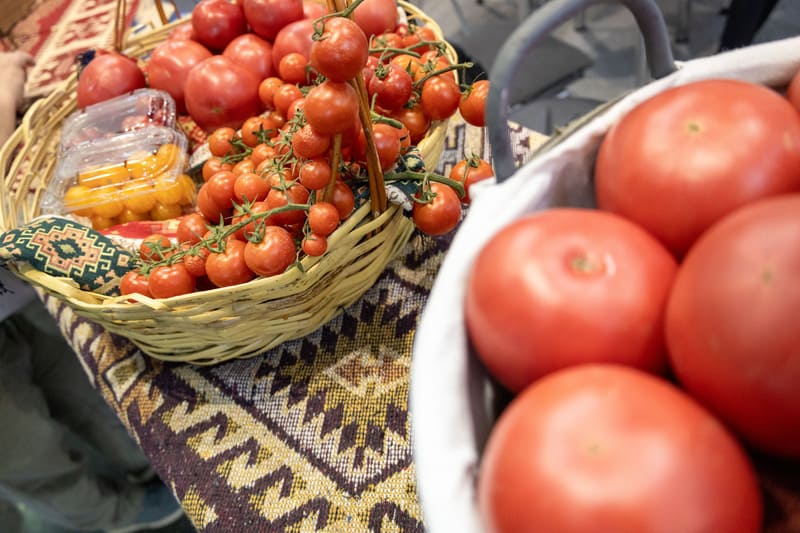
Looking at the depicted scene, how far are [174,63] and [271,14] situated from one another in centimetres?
21

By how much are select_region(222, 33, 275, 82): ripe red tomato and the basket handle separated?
68 centimetres

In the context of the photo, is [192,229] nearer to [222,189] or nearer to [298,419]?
[222,189]

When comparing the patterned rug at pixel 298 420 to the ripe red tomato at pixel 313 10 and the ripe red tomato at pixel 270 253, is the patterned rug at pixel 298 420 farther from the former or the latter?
the ripe red tomato at pixel 313 10

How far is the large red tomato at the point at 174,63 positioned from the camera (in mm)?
1034

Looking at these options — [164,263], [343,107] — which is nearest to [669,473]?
[343,107]

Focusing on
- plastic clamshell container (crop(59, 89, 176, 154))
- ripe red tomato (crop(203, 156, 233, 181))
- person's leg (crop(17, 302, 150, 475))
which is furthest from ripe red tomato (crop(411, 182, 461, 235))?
person's leg (crop(17, 302, 150, 475))

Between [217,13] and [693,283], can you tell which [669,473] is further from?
[217,13]

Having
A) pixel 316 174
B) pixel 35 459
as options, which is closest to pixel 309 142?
pixel 316 174

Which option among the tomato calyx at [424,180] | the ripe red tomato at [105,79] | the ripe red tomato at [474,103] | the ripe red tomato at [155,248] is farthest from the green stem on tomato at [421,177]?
the ripe red tomato at [105,79]

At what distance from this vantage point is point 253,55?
989mm

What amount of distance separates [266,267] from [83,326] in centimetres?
53

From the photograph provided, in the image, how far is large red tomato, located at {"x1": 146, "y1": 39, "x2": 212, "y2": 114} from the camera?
1.03 metres

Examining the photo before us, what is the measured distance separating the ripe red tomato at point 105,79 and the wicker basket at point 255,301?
256 millimetres

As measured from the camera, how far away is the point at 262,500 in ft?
2.23
